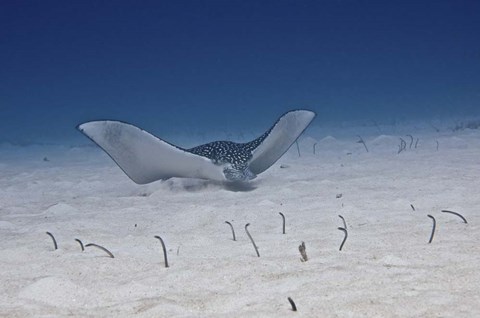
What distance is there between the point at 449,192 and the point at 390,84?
44420mm

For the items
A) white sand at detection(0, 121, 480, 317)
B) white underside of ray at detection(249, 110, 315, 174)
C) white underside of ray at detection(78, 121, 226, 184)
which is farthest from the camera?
white underside of ray at detection(249, 110, 315, 174)

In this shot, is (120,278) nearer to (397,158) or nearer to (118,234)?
(118,234)

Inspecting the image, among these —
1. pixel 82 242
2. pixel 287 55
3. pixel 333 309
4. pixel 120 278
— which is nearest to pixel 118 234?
pixel 82 242

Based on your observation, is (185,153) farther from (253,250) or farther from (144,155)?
(253,250)

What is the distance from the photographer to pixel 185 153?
18.0 ft

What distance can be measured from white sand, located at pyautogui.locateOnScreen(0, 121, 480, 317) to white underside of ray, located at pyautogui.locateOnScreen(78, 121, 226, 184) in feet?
0.99

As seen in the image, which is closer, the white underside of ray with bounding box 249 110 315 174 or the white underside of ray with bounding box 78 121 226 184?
the white underside of ray with bounding box 78 121 226 184

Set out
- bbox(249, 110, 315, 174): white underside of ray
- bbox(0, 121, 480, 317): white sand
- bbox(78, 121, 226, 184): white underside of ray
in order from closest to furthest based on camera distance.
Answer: bbox(0, 121, 480, 317): white sand
bbox(78, 121, 226, 184): white underside of ray
bbox(249, 110, 315, 174): white underside of ray

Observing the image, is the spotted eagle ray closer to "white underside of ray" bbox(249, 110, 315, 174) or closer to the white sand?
"white underside of ray" bbox(249, 110, 315, 174)

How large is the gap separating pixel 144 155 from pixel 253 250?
2621 millimetres

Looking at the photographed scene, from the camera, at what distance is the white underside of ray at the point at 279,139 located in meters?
6.14

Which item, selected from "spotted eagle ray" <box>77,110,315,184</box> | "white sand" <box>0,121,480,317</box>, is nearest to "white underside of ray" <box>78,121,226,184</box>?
"spotted eagle ray" <box>77,110,315,184</box>

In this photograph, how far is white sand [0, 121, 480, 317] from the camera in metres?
2.37

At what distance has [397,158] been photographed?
785 centimetres
